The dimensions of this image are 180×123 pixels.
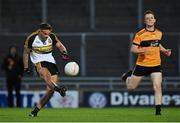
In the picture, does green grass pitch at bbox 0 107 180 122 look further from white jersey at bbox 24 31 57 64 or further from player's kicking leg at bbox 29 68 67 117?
white jersey at bbox 24 31 57 64

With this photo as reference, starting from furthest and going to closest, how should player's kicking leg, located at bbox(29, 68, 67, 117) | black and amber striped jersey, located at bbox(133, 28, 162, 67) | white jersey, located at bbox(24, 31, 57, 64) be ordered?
black and amber striped jersey, located at bbox(133, 28, 162, 67)
white jersey, located at bbox(24, 31, 57, 64)
player's kicking leg, located at bbox(29, 68, 67, 117)

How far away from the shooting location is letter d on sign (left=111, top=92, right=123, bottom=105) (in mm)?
24922

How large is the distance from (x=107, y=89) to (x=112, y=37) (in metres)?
2.85

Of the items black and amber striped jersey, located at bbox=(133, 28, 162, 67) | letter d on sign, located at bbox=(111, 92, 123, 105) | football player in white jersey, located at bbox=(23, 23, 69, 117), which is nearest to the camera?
football player in white jersey, located at bbox=(23, 23, 69, 117)

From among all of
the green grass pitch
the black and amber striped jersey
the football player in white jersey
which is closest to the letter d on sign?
the green grass pitch

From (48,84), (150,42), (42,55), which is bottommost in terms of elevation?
(48,84)

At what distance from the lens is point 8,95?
24438 mm

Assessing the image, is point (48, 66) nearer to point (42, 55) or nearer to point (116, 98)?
point (42, 55)

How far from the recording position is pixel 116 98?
25.0m

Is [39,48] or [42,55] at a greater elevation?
[39,48]

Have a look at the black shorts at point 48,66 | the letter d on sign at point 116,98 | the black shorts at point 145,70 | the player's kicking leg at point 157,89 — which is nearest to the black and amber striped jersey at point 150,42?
the black shorts at point 145,70

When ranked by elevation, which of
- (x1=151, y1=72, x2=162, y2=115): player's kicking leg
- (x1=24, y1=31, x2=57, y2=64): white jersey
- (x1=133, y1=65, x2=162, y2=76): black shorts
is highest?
(x1=24, y1=31, x2=57, y2=64): white jersey

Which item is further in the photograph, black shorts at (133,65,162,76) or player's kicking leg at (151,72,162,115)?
black shorts at (133,65,162,76)

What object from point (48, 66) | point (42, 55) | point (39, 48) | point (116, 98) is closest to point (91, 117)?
point (48, 66)
